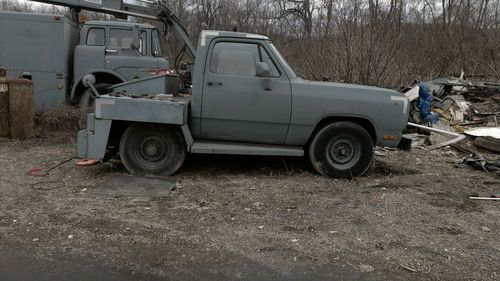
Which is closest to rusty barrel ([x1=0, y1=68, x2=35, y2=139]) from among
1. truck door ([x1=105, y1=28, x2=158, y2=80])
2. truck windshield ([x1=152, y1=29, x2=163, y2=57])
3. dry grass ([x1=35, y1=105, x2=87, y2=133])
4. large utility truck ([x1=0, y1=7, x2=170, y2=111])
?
dry grass ([x1=35, y1=105, x2=87, y2=133])

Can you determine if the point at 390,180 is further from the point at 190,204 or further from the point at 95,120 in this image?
the point at 95,120

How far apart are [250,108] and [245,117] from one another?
151 mm

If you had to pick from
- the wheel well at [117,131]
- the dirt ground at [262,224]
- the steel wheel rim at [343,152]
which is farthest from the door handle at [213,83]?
the steel wheel rim at [343,152]

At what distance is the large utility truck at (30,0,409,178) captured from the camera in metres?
6.63

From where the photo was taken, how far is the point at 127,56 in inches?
440

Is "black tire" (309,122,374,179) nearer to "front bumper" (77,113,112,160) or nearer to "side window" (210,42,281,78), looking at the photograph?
"side window" (210,42,281,78)

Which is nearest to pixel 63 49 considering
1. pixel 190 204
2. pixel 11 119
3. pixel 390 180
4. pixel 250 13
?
pixel 11 119

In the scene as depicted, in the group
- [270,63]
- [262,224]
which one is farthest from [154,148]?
[262,224]

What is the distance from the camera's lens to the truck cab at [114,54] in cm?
1102

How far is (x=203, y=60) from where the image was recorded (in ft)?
22.0

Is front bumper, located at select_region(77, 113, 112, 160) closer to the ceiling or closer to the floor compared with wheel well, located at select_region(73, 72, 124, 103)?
closer to the floor

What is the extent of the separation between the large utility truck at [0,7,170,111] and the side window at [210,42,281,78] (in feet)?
15.6

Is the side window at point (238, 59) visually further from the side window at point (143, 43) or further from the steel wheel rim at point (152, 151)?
the side window at point (143, 43)

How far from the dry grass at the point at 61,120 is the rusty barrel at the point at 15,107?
2.03 feet
